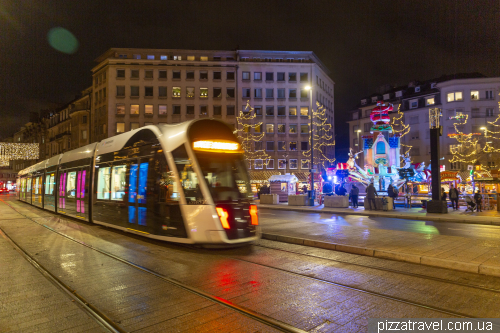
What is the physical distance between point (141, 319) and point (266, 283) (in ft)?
7.78

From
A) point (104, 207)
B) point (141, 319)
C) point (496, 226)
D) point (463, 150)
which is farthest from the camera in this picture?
point (463, 150)

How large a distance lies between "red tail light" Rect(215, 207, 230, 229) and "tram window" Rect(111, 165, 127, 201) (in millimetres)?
4440

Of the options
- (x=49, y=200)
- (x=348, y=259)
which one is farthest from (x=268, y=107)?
(x=348, y=259)

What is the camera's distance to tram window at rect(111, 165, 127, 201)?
11344mm

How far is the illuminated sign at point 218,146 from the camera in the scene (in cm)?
890

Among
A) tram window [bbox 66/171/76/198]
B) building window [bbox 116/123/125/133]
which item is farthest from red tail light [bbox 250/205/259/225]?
building window [bbox 116/123/125/133]

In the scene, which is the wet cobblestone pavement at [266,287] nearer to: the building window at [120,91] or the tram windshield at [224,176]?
the tram windshield at [224,176]

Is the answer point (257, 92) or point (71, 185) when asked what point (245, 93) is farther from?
point (71, 185)

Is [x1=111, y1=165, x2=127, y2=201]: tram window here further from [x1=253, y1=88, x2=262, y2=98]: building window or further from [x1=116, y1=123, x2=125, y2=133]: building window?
[x1=253, y1=88, x2=262, y2=98]: building window

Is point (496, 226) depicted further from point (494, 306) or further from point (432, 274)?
point (494, 306)

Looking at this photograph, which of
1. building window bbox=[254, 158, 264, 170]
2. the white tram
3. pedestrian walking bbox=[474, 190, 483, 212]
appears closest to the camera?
the white tram

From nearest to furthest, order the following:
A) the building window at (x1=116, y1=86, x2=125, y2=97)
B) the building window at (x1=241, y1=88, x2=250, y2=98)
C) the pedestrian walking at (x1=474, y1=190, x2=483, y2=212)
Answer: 1. the pedestrian walking at (x1=474, y1=190, x2=483, y2=212)
2. the building window at (x1=116, y1=86, x2=125, y2=97)
3. the building window at (x1=241, y1=88, x2=250, y2=98)

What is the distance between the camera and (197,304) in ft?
16.9

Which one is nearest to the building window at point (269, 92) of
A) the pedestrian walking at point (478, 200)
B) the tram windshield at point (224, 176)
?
the pedestrian walking at point (478, 200)
